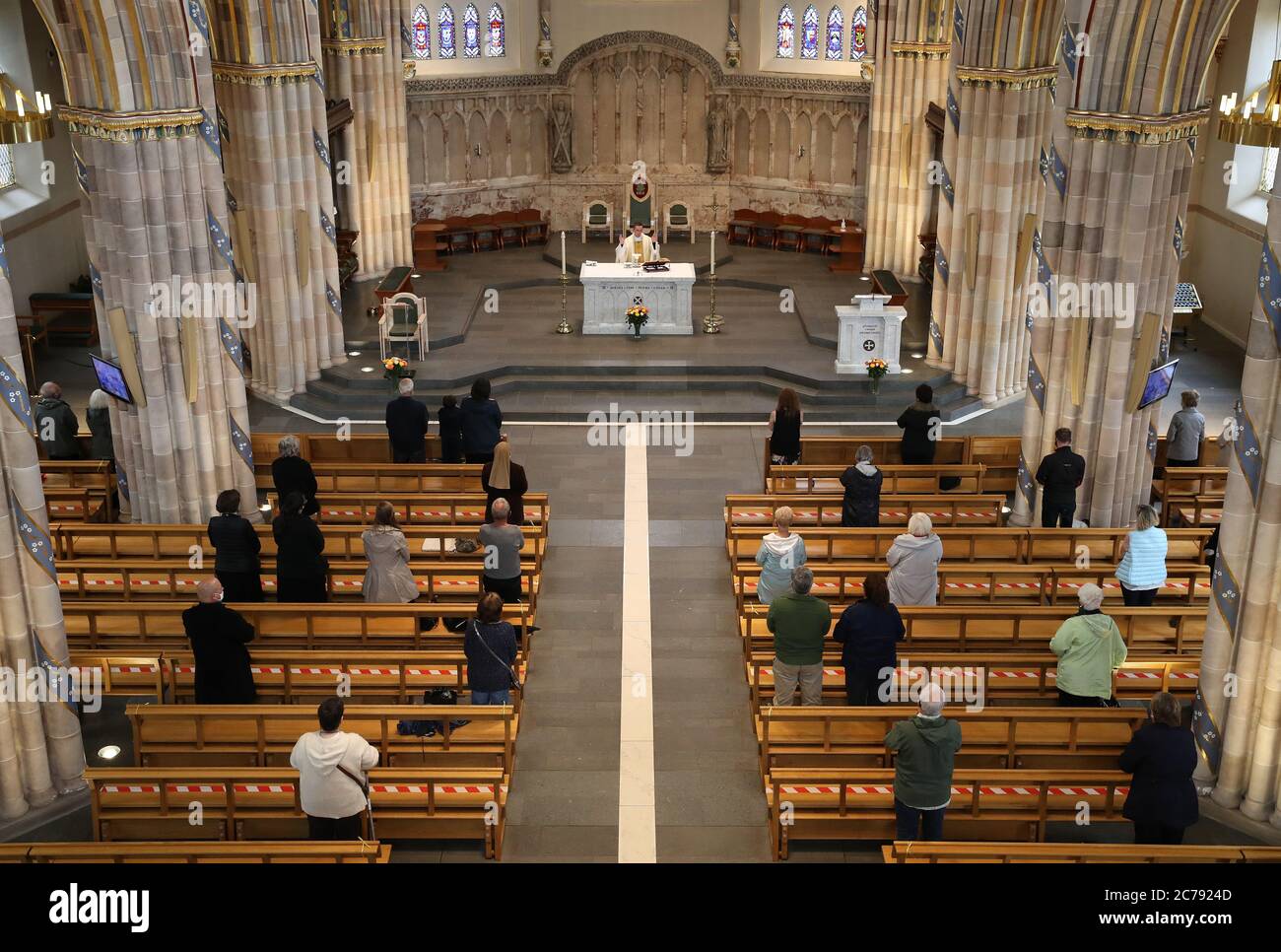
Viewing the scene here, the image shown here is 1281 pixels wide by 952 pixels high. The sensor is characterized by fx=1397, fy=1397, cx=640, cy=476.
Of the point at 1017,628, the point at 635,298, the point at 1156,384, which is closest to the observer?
the point at 1017,628

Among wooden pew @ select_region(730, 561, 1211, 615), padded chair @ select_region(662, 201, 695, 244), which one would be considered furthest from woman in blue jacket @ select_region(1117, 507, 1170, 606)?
padded chair @ select_region(662, 201, 695, 244)

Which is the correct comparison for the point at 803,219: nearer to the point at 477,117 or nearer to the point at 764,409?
the point at 477,117

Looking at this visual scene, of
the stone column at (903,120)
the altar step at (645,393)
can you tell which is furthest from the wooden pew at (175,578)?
the stone column at (903,120)

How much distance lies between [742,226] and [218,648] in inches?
902

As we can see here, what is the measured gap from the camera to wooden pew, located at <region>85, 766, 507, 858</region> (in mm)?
11289

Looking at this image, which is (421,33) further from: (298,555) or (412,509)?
(298,555)

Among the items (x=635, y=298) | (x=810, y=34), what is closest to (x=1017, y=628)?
(x=635, y=298)

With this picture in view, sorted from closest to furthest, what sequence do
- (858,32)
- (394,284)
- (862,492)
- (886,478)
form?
(862,492) < (886,478) < (394,284) < (858,32)

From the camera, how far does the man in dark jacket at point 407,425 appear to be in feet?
58.7

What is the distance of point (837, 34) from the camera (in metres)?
32.3

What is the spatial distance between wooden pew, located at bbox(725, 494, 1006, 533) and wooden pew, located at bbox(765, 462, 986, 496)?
0.55 metres

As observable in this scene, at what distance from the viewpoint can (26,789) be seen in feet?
40.1

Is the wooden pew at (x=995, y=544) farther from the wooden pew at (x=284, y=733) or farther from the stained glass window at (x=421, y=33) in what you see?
the stained glass window at (x=421, y=33)

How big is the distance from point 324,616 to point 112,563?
8.77 ft
